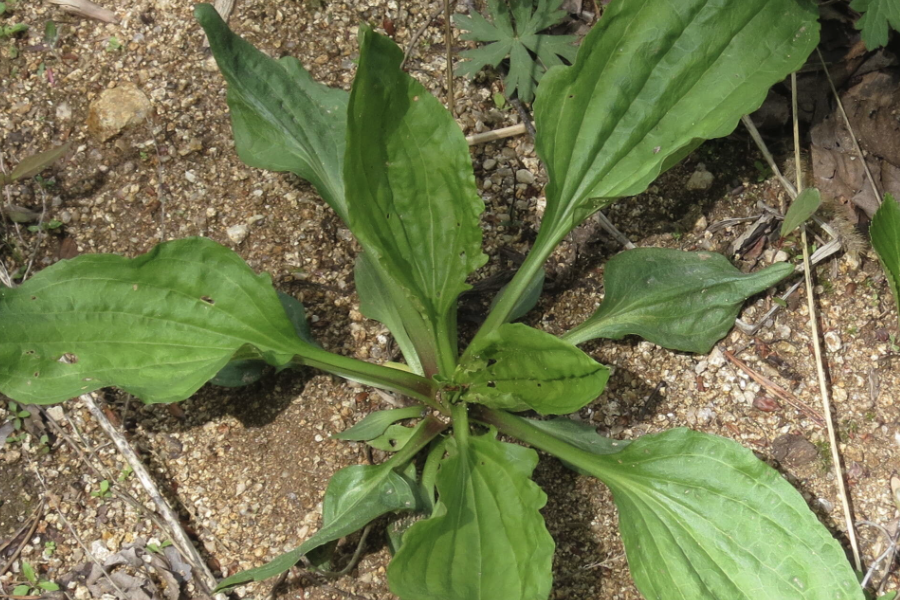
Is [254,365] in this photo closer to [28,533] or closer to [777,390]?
[28,533]

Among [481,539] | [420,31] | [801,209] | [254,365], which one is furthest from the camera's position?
[420,31]

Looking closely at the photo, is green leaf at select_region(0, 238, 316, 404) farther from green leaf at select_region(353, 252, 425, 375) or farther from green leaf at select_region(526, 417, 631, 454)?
green leaf at select_region(526, 417, 631, 454)

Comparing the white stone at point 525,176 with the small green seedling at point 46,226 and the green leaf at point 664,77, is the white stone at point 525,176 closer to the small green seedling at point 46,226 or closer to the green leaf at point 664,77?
the green leaf at point 664,77

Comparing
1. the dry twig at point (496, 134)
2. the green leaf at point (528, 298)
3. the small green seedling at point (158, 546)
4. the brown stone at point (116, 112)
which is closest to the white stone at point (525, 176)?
the dry twig at point (496, 134)

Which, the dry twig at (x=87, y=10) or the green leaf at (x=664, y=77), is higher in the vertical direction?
the green leaf at (x=664, y=77)

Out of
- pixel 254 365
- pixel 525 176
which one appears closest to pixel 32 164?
pixel 254 365

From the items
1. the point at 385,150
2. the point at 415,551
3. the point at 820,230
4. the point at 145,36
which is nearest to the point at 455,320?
the point at 385,150
